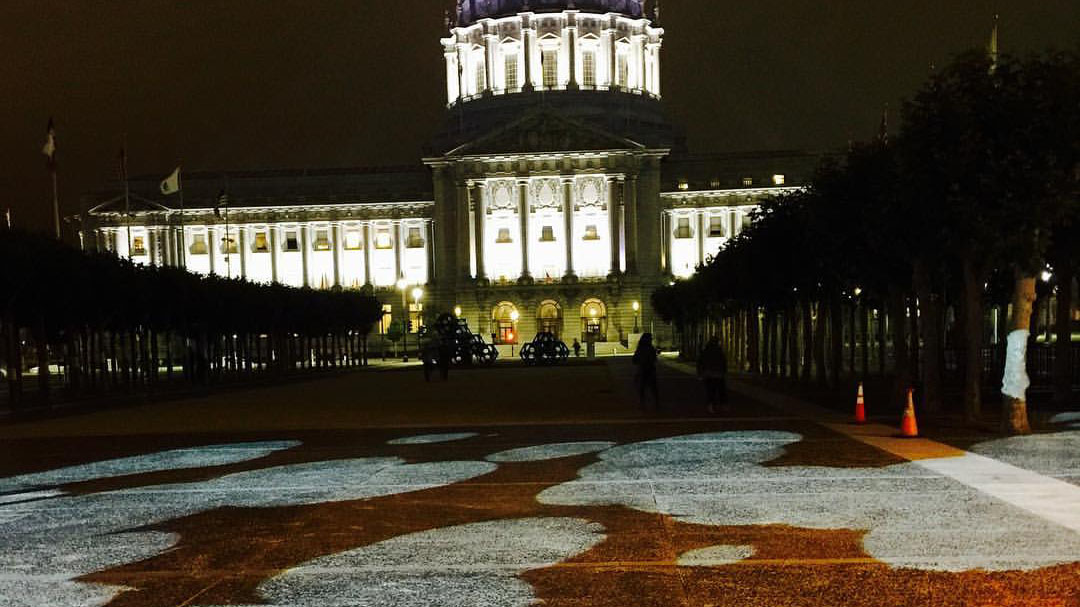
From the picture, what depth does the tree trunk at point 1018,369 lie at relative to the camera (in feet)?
67.9

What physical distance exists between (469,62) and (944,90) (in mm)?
120412

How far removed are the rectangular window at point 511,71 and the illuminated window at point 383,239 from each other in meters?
24.1

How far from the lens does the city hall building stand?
11788 cm

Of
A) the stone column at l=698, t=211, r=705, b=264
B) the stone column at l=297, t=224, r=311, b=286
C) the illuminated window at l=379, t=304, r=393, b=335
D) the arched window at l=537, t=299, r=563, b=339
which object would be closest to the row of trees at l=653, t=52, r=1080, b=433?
the arched window at l=537, t=299, r=563, b=339

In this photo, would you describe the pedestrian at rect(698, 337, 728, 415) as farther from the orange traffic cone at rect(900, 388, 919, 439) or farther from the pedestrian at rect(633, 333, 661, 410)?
the orange traffic cone at rect(900, 388, 919, 439)

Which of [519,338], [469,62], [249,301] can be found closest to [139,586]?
[249,301]

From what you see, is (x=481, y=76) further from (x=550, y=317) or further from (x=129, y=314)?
(x=129, y=314)

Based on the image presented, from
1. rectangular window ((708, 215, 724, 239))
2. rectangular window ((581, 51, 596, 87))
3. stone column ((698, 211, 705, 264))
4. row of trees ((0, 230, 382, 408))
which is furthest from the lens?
rectangular window ((581, 51, 596, 87))

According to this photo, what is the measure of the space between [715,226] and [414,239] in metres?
34.6

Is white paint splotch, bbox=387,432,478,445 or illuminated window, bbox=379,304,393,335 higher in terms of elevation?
illuminated window, bbox=379,304,393,335

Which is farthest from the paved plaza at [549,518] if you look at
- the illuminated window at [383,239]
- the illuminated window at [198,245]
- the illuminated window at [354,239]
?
the illuminated window at [198,245]

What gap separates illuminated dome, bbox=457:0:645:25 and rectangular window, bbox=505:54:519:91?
215 inches

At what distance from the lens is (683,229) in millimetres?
124688

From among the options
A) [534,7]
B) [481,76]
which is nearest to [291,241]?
[481,76]
